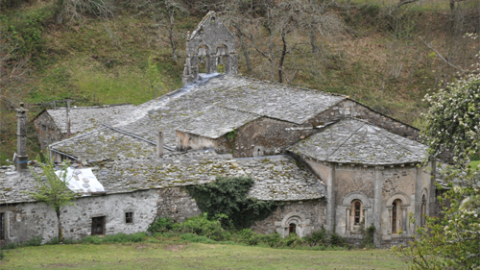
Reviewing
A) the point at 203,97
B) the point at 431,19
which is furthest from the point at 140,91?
the point at 431,19

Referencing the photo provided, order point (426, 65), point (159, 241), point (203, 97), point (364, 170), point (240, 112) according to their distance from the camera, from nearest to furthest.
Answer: point (159, 241) < point (364, 170) < point (240, 112) < point (203, 97) < point (426, 65)

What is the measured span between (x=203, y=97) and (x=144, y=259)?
1398 centimetres

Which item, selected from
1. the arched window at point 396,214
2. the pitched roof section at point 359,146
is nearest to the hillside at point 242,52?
the pitched roof section at point 359,146

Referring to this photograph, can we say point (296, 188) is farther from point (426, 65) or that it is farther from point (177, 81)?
point (426, 65)

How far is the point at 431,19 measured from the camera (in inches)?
2192

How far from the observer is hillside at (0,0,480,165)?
4197cm

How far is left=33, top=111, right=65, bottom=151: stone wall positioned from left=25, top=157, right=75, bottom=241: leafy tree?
45.3ft

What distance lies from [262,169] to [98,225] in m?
7.12

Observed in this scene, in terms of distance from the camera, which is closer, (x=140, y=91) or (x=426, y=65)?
(x=140, y=91)

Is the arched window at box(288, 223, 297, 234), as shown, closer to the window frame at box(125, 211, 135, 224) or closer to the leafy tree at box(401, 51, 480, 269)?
the window frame at box(125, 211, 135, 224)

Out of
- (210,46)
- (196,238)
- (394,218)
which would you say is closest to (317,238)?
(394,218)

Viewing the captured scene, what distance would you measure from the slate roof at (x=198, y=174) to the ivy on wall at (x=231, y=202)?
0.99ft

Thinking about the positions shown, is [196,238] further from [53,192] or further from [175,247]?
[53,192]

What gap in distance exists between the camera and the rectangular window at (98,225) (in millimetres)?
20547
